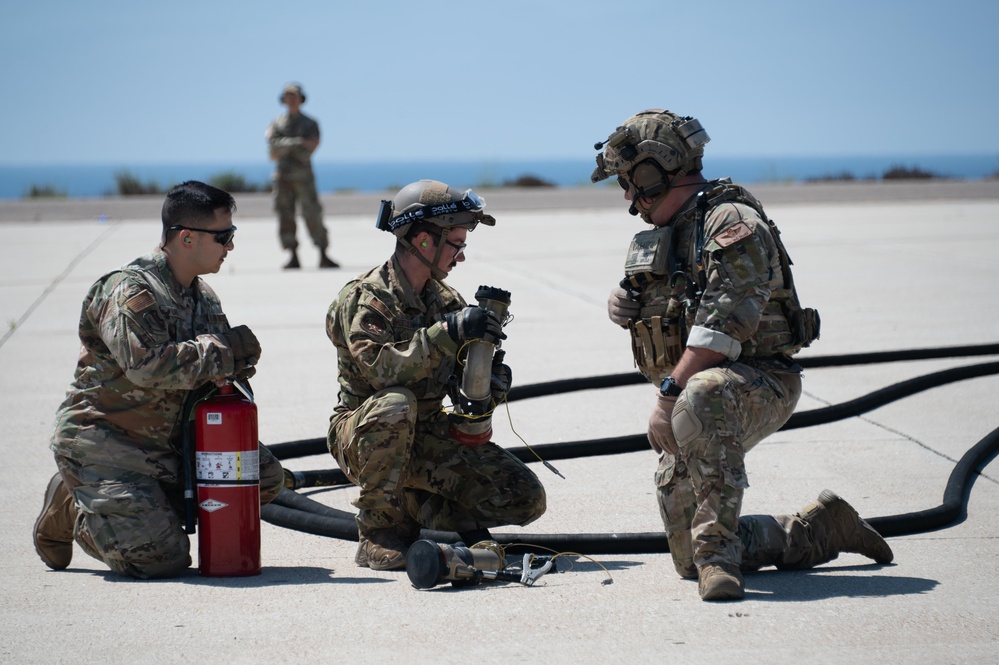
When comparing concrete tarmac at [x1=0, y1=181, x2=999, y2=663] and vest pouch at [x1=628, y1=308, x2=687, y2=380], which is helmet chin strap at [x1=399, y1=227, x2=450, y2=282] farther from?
concrete tarmac at [x1=0, y1=181, x2=999, y2=663]

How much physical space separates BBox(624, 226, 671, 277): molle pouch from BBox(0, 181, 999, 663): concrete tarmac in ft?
3.59

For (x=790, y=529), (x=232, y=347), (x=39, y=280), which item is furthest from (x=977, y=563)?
(x=39, y=280)

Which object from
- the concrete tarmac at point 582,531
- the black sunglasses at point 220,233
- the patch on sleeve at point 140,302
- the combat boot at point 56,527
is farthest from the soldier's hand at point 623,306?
the combat boot at point 56,527

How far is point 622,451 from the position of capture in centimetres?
577

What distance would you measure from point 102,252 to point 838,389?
1325 centimetres

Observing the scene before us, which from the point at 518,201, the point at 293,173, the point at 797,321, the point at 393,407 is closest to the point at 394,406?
the point at 393,407

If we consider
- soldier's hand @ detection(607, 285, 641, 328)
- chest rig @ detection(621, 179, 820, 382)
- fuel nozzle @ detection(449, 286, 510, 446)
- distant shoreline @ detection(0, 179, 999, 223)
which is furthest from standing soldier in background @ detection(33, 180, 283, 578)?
distant shoreline @ detection(0, 179, 999, 223)

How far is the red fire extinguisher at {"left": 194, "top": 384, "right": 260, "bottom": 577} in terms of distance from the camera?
4.20m

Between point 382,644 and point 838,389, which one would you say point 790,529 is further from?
point 838,389

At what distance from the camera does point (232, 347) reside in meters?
4.35

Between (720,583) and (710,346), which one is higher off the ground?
(710,346)

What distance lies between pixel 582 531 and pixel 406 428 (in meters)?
0.98

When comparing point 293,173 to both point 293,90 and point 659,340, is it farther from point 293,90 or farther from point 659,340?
point 659,340

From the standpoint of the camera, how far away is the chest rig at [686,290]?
4.20 meters
